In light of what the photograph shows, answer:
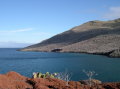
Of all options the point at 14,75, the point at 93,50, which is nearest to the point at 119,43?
the point at 93,50

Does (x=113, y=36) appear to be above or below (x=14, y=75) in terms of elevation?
above

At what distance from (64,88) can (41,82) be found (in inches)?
148

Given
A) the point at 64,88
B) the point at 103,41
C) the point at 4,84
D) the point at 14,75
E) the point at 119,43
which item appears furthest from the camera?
the point at 103,41

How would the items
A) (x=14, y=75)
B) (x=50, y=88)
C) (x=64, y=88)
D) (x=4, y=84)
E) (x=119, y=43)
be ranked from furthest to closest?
1. (x=119, y=43)
2. (x=14, y=75)
3. (x=4, y=84)
4. (x=50, y=88)
5. (x=64, y=88)

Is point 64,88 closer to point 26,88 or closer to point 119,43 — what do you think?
point 26,88

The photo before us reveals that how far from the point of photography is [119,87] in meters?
17.7

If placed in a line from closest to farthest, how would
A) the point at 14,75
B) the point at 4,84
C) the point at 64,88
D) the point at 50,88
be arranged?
the point at 64,88 < the point at 50,88 < the point at 4,84 < the point at 14,75

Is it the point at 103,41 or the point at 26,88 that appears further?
the point at 103,41

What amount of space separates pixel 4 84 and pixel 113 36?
183879 mm

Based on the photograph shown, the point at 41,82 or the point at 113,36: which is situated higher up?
the point at 113,36

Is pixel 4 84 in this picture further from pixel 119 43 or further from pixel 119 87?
pixel 119 43

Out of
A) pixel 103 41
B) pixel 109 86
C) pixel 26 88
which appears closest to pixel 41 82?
pixel 26 88

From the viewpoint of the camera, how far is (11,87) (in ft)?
62.3

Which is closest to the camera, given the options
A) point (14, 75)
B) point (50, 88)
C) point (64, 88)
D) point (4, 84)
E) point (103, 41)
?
point (64, 88)
